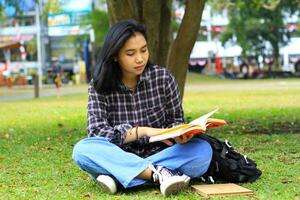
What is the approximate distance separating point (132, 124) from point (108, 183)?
0.55 metres

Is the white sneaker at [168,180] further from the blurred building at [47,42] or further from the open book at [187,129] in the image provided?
the blurred building at [47,42]

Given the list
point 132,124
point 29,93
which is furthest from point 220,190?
point 29,93

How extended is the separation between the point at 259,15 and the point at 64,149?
35968mm

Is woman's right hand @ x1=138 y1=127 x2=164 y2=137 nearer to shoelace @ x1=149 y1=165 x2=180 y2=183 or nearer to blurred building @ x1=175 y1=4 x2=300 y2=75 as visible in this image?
shoelace @ x1=149 y1=165 x2=180 y2=183

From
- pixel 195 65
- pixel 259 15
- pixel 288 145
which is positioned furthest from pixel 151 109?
pixel 195 65

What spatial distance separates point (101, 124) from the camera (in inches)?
178

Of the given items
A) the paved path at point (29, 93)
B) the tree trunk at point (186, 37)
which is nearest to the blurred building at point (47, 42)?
the paved path at point (29, 93)

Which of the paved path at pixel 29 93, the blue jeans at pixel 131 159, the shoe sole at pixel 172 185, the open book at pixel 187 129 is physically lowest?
the paved path at pixel 29 93

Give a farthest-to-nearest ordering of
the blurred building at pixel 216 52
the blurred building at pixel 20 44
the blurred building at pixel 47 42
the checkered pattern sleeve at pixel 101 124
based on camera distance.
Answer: the blurred building at pixel 20 44 < the blurred building at pixel 216 52 < the blurred building at pixel 47 42 < the checkered pattern sleeve at pixel 101 124

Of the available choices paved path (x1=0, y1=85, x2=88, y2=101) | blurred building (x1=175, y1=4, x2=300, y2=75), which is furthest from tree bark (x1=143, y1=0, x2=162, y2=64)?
blurred building (x1=175, y1=4, x2=300, y2=75)

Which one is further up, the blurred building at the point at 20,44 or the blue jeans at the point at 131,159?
the blue jeans at the point at 131,159

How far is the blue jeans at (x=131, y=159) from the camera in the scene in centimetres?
432

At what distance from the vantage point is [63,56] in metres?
64.6

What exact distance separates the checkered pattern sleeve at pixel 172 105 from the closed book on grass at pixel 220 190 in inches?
22.0
